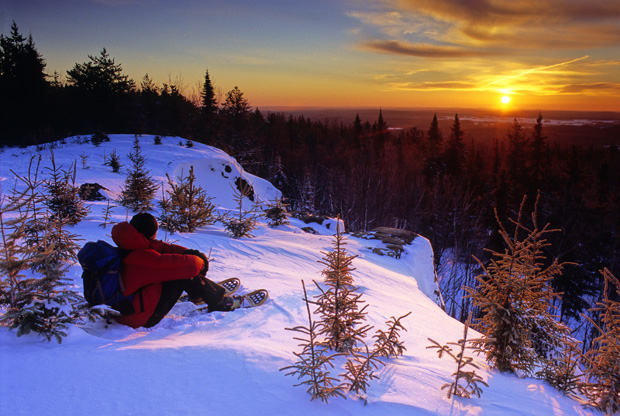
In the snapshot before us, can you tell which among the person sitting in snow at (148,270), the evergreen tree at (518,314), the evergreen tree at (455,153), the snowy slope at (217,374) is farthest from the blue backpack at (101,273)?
the evergreen tree at (455,153)

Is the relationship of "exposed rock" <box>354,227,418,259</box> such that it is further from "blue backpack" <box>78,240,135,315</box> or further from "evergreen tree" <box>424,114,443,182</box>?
"evergreen tree" <box>424,114,443,182</box>

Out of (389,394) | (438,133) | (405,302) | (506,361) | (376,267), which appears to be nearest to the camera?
(389,394)

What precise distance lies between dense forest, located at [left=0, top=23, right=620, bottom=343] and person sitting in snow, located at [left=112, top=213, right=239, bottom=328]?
18915 mm

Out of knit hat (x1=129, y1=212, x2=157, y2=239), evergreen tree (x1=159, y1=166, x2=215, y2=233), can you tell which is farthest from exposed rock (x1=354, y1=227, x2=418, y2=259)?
knit hat (x1=129, y1=212, x2=157, y2=239)

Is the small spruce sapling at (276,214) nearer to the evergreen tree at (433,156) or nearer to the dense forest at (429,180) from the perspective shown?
the dense forest at (429,180)

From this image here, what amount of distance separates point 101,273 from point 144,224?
0.62 metres

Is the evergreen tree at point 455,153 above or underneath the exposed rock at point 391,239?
above

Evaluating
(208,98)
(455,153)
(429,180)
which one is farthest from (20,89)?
(455,153)

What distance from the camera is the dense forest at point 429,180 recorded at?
23906 mm

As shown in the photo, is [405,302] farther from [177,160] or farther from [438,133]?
[438,133]

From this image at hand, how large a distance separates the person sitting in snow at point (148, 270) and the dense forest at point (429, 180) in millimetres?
18915

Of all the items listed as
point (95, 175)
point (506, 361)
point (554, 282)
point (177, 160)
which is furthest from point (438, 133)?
point (506, 361)

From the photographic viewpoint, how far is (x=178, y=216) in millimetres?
8820

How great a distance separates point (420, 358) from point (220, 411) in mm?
2350
